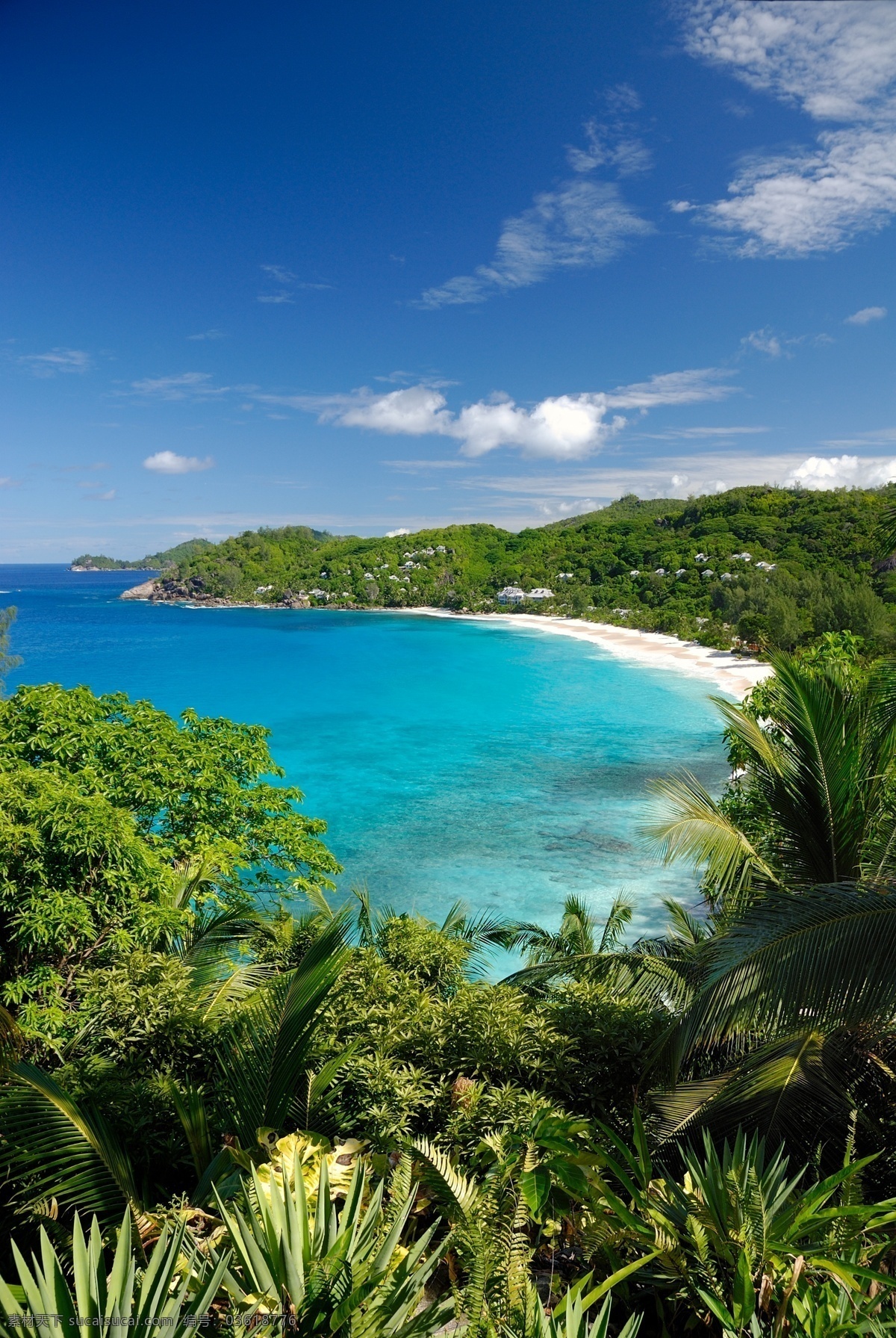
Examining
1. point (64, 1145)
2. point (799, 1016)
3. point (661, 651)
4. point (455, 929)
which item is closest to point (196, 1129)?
point (64, 1145)

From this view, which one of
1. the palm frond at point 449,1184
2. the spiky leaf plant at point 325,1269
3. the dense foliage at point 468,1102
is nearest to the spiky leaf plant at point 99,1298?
the dense foliage at point 468,1102

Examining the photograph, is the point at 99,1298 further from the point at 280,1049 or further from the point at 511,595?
the point at 511,595

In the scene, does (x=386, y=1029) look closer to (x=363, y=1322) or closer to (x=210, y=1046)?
(x=210, y=1046)

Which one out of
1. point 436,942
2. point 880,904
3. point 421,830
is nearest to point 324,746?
point 421,830

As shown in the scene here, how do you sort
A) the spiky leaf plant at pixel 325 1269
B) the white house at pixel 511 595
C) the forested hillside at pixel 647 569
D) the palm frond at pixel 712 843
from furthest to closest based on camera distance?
the white house at pixel 511 595, the forested hillside at pixel 647 569, the palm frond at pixel 712 843, the spiky leaf plant at pixel 325 1269

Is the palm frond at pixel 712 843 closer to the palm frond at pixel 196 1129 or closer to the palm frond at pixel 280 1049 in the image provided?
the palm frond at pixel 280 1049

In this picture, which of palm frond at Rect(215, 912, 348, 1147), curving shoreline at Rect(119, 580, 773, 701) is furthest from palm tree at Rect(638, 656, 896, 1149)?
curving shoreline at Rect(119, 580, 773, 701)

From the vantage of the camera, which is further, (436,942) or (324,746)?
(324,746)

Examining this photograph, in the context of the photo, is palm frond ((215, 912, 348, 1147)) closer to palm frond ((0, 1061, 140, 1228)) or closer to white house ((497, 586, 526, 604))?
palm frond ((0, 1061, 140, 1228))
